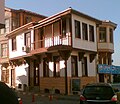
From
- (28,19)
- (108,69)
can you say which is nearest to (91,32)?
(108,69)

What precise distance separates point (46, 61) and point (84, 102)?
21.1 meters

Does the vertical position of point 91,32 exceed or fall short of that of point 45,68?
it exceeds it

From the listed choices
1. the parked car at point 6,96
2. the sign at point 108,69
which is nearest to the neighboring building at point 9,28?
the sign at point 108,69

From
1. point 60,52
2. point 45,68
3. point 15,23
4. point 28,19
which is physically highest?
point 28,19

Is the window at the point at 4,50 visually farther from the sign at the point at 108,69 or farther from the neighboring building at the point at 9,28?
the sign at the point at 108,69

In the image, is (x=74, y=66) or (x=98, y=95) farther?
(x=74, y=66)

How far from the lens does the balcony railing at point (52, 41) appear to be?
94.9 feet

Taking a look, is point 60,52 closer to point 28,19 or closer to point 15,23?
point 15,23

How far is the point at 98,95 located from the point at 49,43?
19524 millimetres

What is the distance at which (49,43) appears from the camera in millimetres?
30547

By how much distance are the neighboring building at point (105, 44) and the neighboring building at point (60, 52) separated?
3859 millimetres

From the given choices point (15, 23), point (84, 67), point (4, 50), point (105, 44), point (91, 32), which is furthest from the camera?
point (4, 50)

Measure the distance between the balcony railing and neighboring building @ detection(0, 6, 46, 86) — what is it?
8.57 meters

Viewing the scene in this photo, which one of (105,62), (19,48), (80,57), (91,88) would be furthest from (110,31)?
(91,88)
